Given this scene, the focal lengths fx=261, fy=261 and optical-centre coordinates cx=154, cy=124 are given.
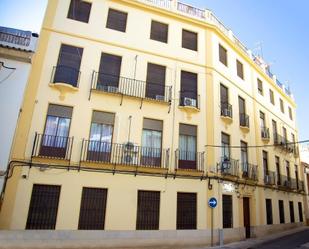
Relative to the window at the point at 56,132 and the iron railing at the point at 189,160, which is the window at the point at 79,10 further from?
the iron railing at the point at 189,160

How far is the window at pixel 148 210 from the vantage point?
11.1 m

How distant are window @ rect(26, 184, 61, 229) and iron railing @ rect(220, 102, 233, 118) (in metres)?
9.26

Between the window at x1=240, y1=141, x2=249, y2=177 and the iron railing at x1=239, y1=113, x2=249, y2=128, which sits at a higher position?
the iron railing at x1=239, y1=113, x2=249, y2=128

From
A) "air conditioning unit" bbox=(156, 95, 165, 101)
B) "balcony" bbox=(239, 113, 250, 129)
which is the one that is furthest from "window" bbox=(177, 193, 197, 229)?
"balcony" bbox=(239, 113, 250, 129)

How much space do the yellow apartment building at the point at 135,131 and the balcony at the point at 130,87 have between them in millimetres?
51

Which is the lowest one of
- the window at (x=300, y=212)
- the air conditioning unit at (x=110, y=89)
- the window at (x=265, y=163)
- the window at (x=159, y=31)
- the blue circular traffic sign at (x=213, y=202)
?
the window at (x=300, y=212)

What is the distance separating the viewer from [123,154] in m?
11.4

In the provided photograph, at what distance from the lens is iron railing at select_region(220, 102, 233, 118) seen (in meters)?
14.5

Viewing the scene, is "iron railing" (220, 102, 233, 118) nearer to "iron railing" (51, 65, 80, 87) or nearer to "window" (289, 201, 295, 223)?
"iron railing" (51, 65, 80, 87)

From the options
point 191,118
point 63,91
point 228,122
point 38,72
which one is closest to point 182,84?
point 191,118

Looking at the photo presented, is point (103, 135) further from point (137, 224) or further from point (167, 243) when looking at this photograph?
point (167, 243)

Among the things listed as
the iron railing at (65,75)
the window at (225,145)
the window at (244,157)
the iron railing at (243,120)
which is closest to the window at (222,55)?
the iron railing at (243,120)

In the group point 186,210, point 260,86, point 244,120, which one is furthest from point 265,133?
point 186,210

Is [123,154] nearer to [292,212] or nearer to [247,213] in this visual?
[247,213]
